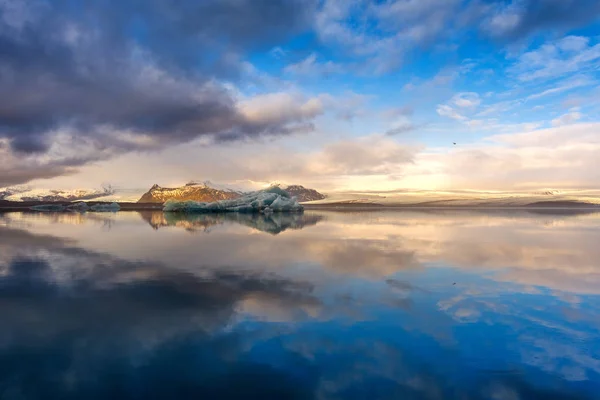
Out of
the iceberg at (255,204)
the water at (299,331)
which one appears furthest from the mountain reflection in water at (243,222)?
the iceberg at (255,204)

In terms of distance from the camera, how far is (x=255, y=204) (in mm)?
56531

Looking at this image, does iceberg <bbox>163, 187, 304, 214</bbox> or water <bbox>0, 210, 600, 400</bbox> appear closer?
water <bbox>0, 210, 600, 400</bbox>

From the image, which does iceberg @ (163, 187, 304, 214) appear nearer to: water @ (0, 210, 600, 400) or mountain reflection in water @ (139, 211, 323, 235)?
mountain reflection in water @ (139, 211, 323, 235)

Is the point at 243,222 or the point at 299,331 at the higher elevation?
the point at 243,222

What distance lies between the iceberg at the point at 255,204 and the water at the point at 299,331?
148 feet

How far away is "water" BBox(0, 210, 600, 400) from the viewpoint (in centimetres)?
403

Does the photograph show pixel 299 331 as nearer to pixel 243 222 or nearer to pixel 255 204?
pixel 243 222

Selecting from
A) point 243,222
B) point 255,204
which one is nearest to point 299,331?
point 243,222

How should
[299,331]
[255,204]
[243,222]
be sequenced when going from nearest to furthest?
1. [299,331]
2. [243,222]
3. [255,204]

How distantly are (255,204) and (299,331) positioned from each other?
5145 cm

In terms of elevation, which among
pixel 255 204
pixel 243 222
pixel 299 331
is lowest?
pixel 299 331

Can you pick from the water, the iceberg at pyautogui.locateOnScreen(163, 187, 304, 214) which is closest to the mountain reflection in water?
the water

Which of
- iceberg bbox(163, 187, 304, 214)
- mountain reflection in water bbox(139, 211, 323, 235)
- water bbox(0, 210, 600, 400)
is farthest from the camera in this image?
iceberg bbox(163, 187, 304, 214)

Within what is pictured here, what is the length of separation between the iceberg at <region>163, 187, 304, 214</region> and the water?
148 feet
